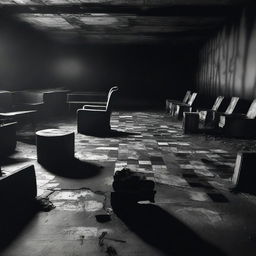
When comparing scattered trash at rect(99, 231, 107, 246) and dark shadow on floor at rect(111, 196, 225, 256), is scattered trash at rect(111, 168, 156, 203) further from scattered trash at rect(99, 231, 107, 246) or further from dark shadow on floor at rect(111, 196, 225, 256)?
scattered trash at rect(99, 231, 107, 246)

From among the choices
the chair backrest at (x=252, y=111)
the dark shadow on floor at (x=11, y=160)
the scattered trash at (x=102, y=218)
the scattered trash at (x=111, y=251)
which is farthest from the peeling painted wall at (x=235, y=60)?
the scattered trash at (x=111, y=251)

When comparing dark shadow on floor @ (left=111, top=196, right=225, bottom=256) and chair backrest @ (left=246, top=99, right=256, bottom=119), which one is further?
chair backrest @ (left=246, top=99, right=256, bottom=119)

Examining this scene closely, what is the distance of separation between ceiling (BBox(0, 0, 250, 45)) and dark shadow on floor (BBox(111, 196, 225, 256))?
260 inches

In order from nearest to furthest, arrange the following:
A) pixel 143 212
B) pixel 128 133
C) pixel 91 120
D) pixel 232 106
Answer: pixel 143 212 < pixel 91 120 < pixel 128 133 < pixel 232 106

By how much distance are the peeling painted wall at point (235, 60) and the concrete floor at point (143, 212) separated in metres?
3.42

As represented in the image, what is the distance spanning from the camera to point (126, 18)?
9758 millimetres

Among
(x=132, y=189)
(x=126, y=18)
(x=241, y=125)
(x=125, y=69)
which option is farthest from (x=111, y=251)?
(x=125, y=69)

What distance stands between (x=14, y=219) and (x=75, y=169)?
1.63m

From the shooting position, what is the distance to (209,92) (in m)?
12.0

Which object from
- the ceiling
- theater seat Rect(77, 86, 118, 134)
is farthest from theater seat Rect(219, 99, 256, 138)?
the ceiling

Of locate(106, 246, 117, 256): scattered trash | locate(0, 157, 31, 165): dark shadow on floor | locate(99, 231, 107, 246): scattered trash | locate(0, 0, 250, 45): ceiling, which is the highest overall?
locate(0, 0, 250, 45): ceiling

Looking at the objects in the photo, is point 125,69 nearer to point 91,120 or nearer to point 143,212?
point 91,120

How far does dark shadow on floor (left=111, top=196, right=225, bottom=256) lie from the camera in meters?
2.24

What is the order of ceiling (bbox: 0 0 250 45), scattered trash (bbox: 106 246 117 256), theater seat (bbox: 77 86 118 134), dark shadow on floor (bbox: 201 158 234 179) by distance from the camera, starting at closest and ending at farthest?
1. scattered trash (bbox: 106 246 117 256)
2. dark shadow on floor (bbox: 201 158 234 179)
3. theater seat (bbox: 77 86 118 134)
4. ceiling (bbox: 0 0 250 45)
